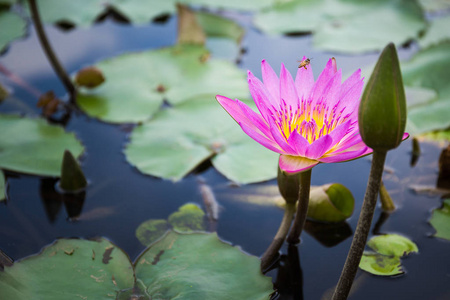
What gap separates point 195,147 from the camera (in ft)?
7.75

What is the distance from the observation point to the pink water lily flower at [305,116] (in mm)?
1332

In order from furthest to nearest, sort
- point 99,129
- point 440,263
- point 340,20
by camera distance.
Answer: point 340,20
point 99,129
point 440,263

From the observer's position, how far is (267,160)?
228 cm

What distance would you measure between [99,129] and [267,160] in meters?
1.01

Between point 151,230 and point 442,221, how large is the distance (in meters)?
1.25

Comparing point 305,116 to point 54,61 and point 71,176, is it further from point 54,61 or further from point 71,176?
point 54,61

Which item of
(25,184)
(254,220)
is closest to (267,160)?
(254,220)

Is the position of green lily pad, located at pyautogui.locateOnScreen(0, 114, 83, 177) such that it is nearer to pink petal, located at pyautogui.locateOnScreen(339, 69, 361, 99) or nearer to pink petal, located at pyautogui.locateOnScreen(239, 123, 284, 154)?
pink petal, located at pyautogui.locateOnScreen(239, 123, 284, 154)

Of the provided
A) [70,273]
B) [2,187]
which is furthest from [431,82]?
[2,187]

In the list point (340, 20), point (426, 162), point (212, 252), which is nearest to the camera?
point (212, 252)

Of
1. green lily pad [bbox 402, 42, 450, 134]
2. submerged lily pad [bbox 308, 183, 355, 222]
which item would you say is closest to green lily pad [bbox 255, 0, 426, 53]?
green lily pad [bbox 402, 42, 450, 134]

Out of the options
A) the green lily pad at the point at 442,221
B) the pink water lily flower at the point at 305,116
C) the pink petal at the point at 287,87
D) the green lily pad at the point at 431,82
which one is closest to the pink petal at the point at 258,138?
the pink water lily flower at the point at 305,116

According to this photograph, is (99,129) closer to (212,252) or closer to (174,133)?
(174,133)

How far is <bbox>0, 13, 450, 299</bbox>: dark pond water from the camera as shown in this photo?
1.72 meters
